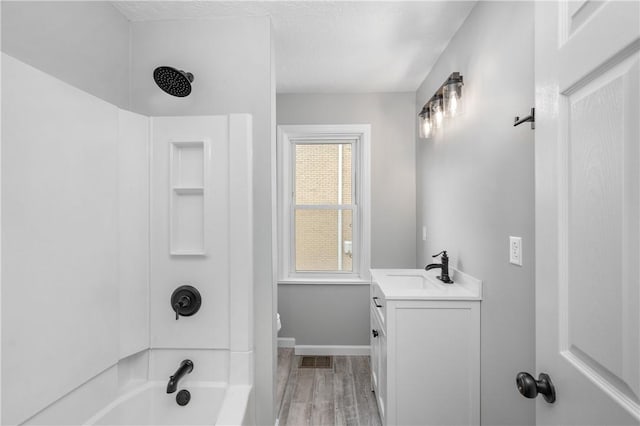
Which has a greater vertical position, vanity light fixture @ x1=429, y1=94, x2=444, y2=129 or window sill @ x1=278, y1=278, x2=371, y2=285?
vanity light fixture @ x1=429, y1=94, x2=444, y2=129

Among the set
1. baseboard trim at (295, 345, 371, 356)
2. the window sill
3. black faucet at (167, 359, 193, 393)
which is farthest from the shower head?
baseboard trim at (295, 345, 371, 356)

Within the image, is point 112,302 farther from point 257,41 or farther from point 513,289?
point 513,289

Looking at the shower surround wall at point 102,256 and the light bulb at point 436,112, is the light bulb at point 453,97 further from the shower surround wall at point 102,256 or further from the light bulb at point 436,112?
the shower surround wall at point 102,256

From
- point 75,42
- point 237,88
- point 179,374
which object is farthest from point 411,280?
point 75,42

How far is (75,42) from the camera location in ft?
4.59

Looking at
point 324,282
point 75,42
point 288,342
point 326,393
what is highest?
point 75,42

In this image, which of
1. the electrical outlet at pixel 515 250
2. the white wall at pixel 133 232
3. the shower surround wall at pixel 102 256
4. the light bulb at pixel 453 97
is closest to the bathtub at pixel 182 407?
the shower surround wall at pixel 102 256

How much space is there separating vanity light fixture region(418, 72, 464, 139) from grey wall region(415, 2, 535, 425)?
0.19 ft

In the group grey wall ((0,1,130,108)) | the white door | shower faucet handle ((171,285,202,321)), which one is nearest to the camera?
the white door

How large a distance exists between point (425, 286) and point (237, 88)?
171 cm

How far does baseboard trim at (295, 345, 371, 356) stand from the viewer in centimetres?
301

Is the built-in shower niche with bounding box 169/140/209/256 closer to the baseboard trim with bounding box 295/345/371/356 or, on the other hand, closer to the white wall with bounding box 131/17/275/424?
the white wall with bounding box 131/17/275/424

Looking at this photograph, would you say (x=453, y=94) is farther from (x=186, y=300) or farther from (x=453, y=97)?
(x=186, y=300)

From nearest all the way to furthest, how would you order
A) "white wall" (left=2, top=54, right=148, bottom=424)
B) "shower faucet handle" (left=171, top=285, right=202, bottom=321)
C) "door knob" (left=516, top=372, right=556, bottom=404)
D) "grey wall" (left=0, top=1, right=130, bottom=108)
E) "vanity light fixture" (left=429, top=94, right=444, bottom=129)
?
"door knob" (left=516, top=372, right=556, bottom=404) < "white wall" (left=2, top=54, right=148, bottom=424) < "grey wall" (left=0, top=1, right=130, bottom=108) < "shower faucet handle" (left=171, top=285, right=202, bottom=321) < "vanity light fixture" (left=429, top=94, right=444, bottom=129)
